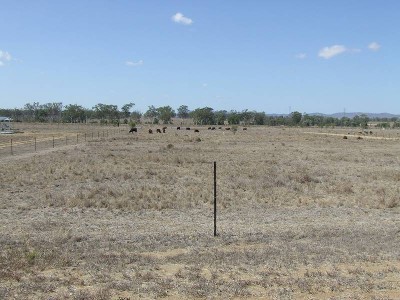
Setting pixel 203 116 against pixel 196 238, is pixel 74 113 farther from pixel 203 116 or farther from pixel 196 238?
pixel 196 238

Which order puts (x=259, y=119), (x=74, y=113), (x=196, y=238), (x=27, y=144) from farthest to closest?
(x=259, y=119), (x=74, y=113), (x=27, y=144), (x=196, y=238)

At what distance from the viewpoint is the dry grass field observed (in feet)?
26.2

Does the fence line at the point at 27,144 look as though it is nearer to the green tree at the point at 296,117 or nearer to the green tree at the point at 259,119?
the green tree at the point at 259,119

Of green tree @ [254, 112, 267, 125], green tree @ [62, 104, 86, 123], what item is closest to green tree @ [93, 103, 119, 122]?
green tree @ [62, 104, 86, 123]

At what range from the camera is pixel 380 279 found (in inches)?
333

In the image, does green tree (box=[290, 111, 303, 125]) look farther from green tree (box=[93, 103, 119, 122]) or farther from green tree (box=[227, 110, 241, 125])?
green tree (box=[93, 103, 119, 122])

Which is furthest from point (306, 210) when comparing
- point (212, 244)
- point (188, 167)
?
point (188, 167)

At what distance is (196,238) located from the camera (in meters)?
11.9

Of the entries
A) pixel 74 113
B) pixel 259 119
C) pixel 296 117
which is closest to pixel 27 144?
pixel 74 113

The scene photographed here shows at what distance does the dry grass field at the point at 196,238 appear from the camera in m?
7.97

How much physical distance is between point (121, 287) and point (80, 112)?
179 m

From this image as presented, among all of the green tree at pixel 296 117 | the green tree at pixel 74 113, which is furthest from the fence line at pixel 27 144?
the green tree at pixel 296 117

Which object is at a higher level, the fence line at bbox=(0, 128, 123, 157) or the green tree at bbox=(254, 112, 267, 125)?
the green tree at bbox=(254, 112, 267, 125)

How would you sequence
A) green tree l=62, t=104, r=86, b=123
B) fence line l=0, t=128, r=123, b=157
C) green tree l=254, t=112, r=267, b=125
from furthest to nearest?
green tree l=254, t=112, r=267, b=125
green tree l=62, t=104, r=86, b=123
fence line l=0, t=128, r=123, b=157
